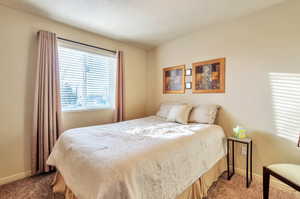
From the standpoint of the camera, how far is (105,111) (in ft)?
9.74

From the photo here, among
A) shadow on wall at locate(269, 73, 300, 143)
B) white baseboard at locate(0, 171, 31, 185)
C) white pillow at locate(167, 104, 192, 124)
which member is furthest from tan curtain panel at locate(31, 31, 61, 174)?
shadow on wall at locate(269, 73, 300, 143)

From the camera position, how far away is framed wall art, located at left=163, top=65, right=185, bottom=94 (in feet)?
9.72

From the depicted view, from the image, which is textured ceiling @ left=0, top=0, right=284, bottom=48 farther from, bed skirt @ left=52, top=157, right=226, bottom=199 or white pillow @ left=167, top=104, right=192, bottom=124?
bed skirt @ left=52, top=157, right=226, bottom=199

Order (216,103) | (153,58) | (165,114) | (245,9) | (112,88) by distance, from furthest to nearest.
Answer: (153,58)
(112,88)
(165,114)
(216,103)
(245,9)

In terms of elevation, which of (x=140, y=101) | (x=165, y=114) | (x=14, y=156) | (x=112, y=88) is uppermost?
(x=112, y=88)

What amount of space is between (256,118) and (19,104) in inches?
138

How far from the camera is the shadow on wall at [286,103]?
1761 mm

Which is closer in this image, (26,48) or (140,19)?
(26,48)

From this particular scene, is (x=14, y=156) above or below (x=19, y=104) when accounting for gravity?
below

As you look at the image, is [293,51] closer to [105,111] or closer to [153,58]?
[153,58]

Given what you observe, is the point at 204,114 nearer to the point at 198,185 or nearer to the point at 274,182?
the point at 198,185

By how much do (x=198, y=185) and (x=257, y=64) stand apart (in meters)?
1.88

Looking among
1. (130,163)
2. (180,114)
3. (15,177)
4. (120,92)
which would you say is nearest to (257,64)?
(180,114)

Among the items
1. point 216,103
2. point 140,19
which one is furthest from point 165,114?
point 140,19
